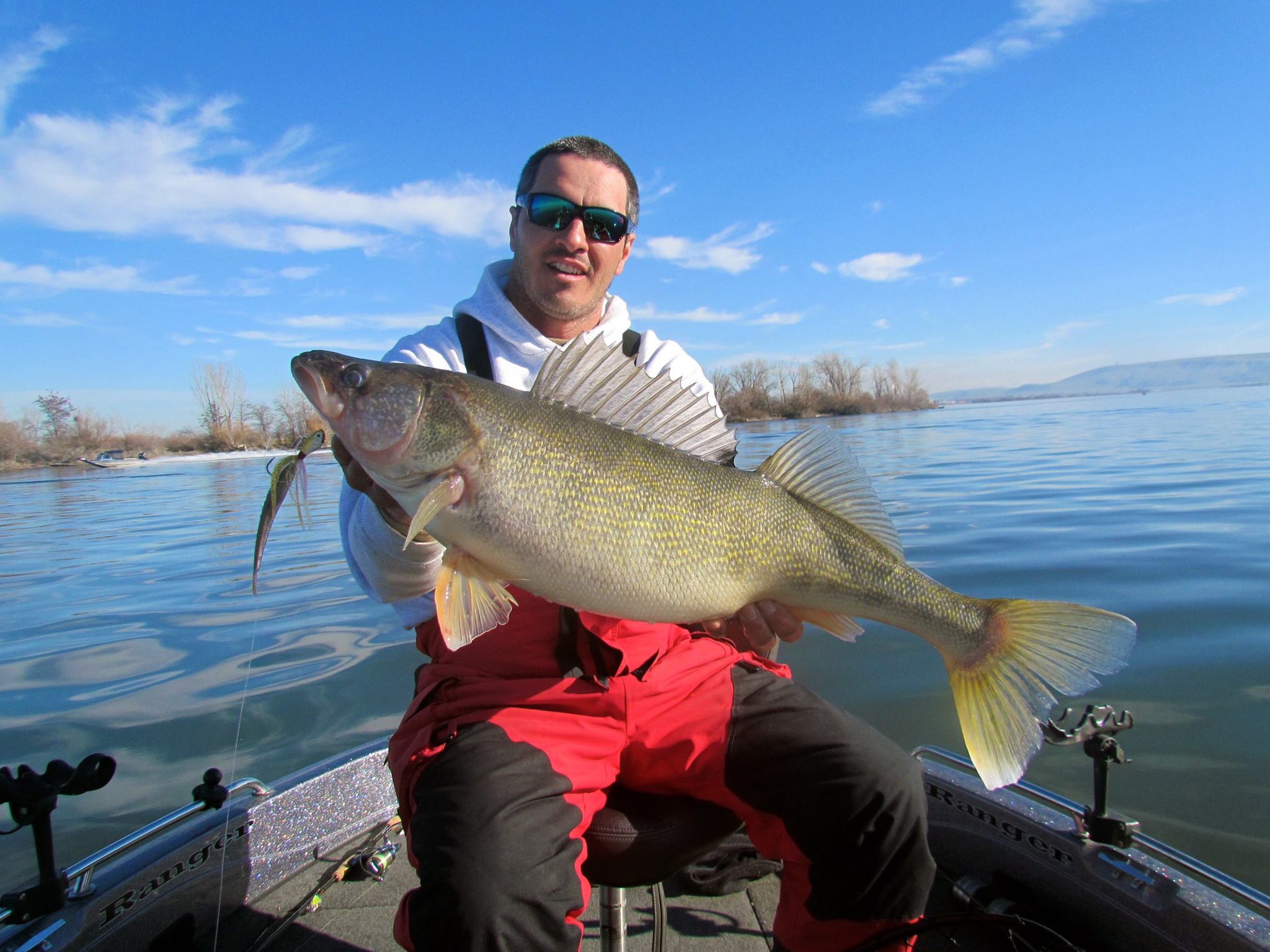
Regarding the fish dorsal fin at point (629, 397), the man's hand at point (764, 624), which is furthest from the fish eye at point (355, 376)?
the man's hand at point (764, 624)

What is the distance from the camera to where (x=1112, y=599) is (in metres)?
5.83

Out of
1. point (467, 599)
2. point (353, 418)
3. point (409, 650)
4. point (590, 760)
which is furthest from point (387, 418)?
point (409, 650)

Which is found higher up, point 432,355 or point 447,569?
point 432,355

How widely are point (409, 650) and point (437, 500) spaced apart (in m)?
4.18

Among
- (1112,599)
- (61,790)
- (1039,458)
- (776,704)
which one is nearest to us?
(61,790)

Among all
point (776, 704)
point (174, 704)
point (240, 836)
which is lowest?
point (174, 704)

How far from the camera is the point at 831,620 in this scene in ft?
8.10

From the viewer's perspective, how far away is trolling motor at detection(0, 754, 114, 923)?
1.86 meters

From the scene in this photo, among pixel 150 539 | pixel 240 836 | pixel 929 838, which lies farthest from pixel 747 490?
pixel 150 539

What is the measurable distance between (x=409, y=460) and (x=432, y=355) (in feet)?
2.83

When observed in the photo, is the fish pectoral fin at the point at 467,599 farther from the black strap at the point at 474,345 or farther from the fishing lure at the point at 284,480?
the black strap at the point at 474,345

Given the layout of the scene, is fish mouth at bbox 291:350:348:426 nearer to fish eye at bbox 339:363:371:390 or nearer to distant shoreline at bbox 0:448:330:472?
fish eye at bbox 339:363:371:390

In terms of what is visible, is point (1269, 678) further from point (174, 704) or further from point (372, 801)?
point (174, 704)

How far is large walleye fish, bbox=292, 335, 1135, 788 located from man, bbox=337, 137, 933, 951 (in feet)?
0.67
